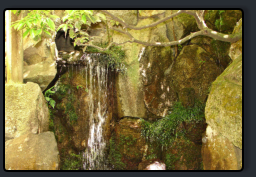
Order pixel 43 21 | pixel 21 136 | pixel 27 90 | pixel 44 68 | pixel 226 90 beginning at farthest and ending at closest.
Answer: pixel 44 68
pixel 27 90
pixel 21 136
pixel 226 90
pixel 43 21

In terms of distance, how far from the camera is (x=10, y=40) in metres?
4.56

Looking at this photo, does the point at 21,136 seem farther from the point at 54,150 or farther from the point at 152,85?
the point at 152,85

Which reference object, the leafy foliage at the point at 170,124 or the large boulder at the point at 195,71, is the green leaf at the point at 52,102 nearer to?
the leafy foliage at the point at 170,124

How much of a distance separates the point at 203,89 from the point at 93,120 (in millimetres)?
3715

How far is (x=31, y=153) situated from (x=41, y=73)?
2.21 metres

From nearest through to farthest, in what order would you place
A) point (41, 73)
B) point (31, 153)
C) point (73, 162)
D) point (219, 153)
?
point (31, 153), point (219, 153), point (41, 73), point (73, 162)

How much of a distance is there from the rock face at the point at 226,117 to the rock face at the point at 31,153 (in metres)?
3.57

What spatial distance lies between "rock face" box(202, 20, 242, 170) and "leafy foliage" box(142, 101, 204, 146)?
3.07 feet

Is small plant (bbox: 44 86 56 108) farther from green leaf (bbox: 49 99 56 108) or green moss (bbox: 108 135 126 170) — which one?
green moss (bbox: 108 135 126 170)

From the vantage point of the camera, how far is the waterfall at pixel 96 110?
6129 mm

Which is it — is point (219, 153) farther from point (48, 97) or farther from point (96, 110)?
point (48, 97)

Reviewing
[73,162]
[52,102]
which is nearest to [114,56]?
[52,102]

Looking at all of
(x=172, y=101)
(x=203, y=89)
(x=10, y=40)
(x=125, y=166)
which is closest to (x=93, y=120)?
(x=125, y=166)

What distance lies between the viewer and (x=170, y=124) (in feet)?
20.1
